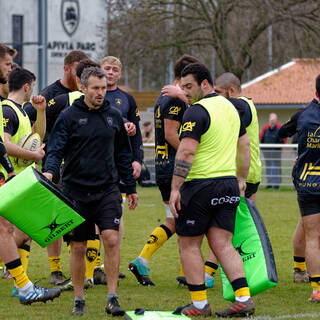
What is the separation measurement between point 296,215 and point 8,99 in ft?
30.2

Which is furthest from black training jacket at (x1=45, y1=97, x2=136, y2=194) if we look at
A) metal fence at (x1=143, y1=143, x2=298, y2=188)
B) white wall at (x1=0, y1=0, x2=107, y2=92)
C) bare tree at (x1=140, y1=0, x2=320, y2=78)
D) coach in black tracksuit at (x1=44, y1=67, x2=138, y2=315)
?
white wall at (x1=0, y1=0, x2=107, y2=92)

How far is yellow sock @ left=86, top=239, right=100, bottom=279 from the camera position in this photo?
26.3 ft

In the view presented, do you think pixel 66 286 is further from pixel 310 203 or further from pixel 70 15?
pixel 70 15

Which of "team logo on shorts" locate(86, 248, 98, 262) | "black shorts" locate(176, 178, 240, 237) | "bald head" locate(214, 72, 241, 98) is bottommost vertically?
"team logo on shorts" locate(86, 248, 98, 262)

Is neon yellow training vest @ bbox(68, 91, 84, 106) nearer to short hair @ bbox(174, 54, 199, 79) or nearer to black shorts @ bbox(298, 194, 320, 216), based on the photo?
short hair @ bbox(174, 54, 199, 79)

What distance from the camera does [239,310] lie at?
254 inches

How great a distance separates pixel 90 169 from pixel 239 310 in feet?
5.72

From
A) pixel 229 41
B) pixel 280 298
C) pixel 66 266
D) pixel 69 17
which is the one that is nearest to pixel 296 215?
pixel 66 266

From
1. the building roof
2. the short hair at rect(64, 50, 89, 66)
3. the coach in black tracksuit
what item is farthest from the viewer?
the building roof

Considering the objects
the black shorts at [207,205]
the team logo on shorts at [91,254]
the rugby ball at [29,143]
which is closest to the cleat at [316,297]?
the black shorts at [207,205]

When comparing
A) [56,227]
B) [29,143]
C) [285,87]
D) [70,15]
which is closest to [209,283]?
[56,227]

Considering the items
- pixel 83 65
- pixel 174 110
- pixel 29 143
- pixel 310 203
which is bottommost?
pixel 310 203

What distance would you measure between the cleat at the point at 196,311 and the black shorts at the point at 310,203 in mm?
1471

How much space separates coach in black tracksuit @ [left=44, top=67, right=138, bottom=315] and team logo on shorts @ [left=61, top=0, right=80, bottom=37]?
31.3m
